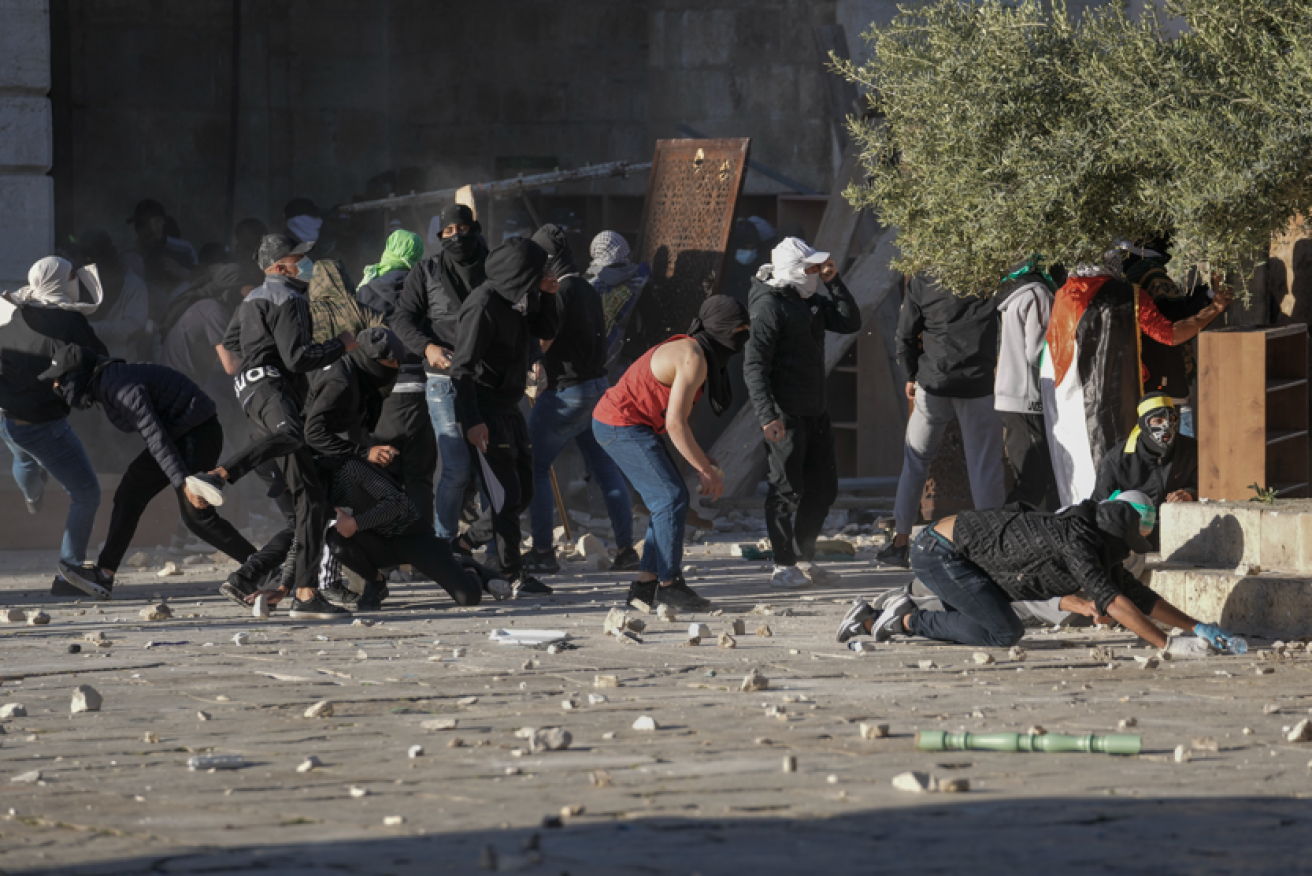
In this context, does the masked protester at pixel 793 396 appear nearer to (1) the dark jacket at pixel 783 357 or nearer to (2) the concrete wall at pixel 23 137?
(1) the dark jacket at pixel 783 357

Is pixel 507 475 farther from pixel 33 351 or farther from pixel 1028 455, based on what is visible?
pixel 1028 455

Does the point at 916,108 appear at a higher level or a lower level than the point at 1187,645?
higher

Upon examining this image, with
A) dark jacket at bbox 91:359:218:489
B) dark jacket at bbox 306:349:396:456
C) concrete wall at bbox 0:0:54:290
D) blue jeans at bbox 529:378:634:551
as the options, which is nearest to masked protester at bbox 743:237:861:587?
blue jeans at bbox 529:378:634:551

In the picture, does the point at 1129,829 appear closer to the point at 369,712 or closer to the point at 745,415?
the point at 369,712

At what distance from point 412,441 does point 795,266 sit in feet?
7.30

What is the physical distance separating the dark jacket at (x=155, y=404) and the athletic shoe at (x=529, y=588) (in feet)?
5.68

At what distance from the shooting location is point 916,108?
711cm

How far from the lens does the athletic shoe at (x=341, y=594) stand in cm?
831

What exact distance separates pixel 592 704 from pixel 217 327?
649 centimetres

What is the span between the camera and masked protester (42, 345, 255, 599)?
8367 mm

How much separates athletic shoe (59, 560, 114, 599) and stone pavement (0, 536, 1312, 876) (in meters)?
1.02

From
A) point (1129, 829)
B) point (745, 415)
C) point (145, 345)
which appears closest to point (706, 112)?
point (745, 415)

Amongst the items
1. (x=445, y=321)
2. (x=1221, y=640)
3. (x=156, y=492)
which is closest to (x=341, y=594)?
(x=156, y=492)

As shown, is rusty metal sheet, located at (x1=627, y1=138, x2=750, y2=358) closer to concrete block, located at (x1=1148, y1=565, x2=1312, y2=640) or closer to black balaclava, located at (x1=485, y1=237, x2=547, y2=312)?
black balaclava, located at (x1=485, y1=237, x2=547, y2=312)
